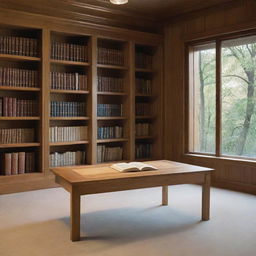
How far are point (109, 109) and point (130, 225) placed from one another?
2.49 meters

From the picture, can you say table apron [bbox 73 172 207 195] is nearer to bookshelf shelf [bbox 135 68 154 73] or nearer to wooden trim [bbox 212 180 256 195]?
wooden trim [bbox 212 180 256 195]

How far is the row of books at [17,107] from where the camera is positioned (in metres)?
4.41

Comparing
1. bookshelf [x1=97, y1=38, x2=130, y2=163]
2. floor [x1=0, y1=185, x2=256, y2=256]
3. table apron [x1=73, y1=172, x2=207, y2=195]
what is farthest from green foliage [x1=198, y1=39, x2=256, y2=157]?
table apron [x1=73, y1=172, x2=207, y2=195]

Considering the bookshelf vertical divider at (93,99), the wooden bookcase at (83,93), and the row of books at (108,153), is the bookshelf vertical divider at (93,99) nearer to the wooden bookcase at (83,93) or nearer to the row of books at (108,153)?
the wooden bookcase at (83,93)

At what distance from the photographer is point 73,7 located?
4773mm

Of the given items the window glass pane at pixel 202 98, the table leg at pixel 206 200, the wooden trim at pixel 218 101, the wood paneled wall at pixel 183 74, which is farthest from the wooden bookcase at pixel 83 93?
the table leg at pixel 206 200

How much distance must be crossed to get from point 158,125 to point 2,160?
2554 mm

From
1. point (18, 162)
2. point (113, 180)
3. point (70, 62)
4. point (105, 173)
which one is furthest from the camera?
point (70, 62)

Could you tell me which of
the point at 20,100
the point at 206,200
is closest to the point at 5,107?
the point at 20,100

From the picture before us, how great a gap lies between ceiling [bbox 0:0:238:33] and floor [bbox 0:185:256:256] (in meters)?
2.50

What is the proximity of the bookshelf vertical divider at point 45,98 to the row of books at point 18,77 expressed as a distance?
165 mm

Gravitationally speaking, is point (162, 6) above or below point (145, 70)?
above

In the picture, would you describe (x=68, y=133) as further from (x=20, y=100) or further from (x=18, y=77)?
(x=18, y=77)

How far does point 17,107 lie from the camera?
4.52 m
